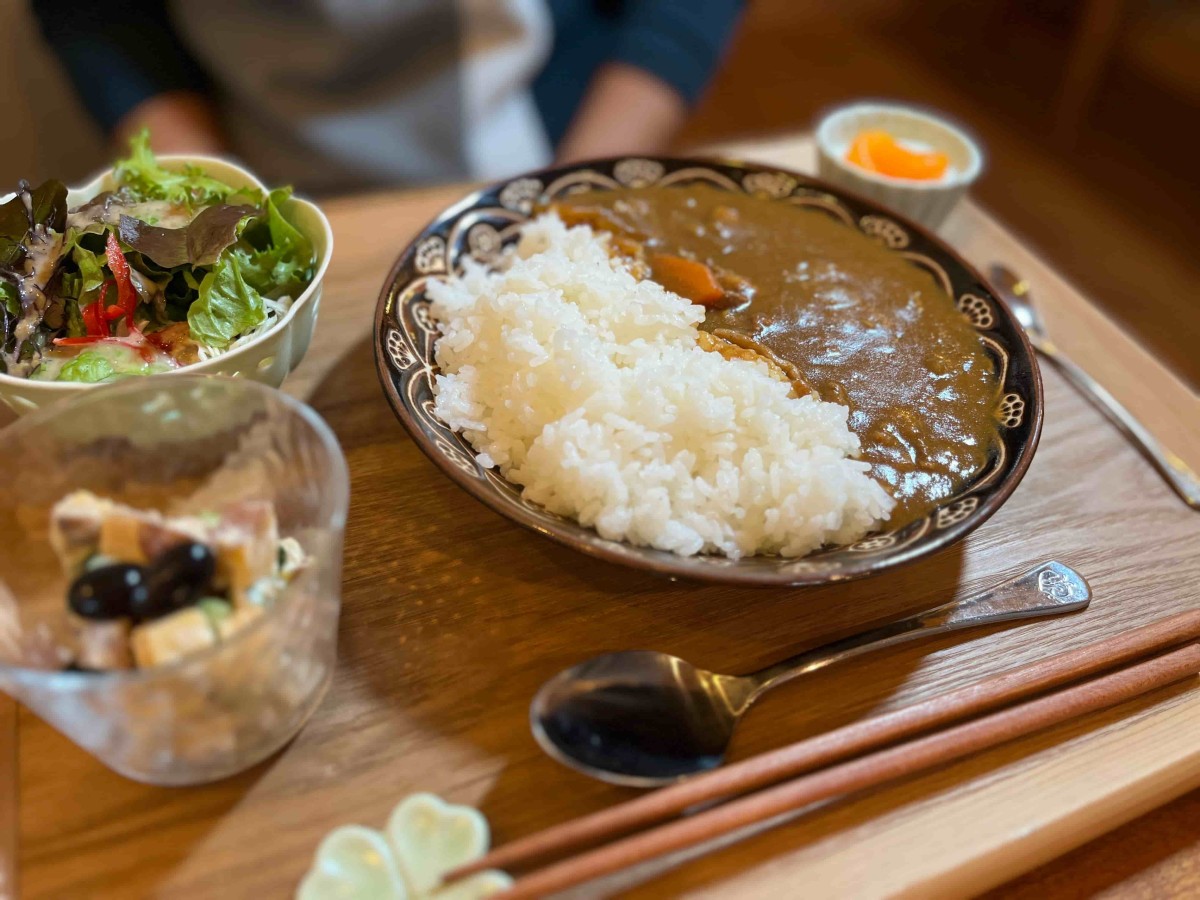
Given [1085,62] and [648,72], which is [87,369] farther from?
[1085,62]

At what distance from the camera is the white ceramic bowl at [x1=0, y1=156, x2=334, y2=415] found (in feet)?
4.21

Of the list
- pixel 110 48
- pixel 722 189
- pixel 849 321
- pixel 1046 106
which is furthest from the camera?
pixel 1046 106

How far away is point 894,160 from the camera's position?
2.24m

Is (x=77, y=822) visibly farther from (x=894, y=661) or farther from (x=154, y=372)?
(x=894, y=661)

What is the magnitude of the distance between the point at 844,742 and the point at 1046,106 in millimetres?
5986

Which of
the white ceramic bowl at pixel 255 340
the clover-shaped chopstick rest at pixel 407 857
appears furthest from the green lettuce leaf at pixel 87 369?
the clover-shaped chopstick rest at pixel 407 857

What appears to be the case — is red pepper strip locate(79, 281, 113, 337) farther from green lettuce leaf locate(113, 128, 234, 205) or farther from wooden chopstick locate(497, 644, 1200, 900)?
wooden chopstick locate(497, 644, 1200, 900)

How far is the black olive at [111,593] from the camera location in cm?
96

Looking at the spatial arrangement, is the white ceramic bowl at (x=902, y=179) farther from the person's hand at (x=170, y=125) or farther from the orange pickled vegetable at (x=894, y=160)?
the person's hand at (x=170, y=125)

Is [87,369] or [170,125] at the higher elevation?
[87,369]

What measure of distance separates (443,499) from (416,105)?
61.5 inches

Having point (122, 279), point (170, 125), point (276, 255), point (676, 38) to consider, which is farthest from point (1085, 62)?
point (122, 279)

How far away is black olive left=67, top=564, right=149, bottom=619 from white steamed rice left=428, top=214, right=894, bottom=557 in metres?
0.58

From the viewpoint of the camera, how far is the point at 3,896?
101 cm
